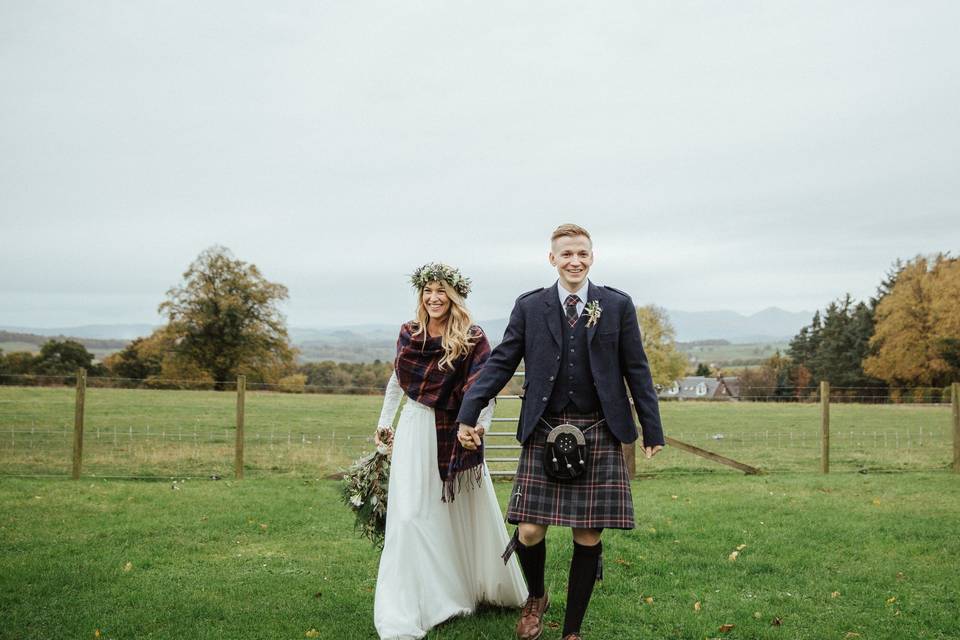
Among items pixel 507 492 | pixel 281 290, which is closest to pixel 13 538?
pixel 507 492

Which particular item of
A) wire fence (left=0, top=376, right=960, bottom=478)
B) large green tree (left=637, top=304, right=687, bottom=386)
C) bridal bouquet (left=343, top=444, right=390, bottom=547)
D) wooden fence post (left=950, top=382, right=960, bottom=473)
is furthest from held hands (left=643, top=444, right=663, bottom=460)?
large green tree (left=637, top=304, right=687, bottom=386)

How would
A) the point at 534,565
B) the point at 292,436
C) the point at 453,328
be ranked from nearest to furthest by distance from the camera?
the point at 534,565, the point at 453,328, the point at 292,436

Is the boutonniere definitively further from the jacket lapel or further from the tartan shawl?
the tartan shawl

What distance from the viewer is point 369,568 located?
22.0ft

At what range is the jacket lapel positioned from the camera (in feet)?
14.8

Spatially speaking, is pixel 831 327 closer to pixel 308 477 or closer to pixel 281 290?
pixel 281 290

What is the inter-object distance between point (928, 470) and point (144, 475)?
13.8m

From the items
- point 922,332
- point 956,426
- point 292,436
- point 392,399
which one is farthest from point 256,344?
point 922,332

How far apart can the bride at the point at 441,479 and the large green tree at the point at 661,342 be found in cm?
5768

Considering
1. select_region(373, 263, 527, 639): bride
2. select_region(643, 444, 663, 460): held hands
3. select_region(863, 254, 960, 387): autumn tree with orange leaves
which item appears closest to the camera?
select_region(643, 444, 663, 460): held hands

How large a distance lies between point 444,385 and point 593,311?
133cm

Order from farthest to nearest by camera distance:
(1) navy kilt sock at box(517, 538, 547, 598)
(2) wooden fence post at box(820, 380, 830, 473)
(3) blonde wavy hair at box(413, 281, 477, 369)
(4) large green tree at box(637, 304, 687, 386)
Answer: (4) large green tree at box(637, 304, 687, 386)
(2) wooden fence post at box(820, 380, 830, 473)
(3) blonde wavy hair at box(413, 281, 477, 369)
(1) navy kilt sock at box(517, 538, 547, 598)

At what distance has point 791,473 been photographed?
44.7 feet

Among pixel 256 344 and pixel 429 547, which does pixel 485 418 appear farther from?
pixel 256 344
